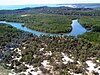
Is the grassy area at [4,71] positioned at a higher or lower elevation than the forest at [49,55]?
lower

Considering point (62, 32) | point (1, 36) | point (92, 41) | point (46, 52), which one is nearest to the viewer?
point (46, 52)

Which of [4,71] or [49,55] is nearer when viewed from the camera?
[4,71]

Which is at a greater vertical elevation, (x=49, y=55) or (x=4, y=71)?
(x=49, y=55)

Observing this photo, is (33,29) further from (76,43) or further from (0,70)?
(0,70)

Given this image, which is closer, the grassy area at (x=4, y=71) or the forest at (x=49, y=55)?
the grassy area at (x=4, y=71)

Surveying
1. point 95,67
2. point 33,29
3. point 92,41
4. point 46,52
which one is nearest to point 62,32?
point 33,29

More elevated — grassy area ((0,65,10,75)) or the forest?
the forest

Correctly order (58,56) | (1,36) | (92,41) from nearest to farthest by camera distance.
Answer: (58,56) → (92,41) → (1,36)

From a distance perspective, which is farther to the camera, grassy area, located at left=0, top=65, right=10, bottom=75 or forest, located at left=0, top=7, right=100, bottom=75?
forest, located at left=0, top=7, right=100, bottom=75

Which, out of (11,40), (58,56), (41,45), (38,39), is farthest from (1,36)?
(58,56)

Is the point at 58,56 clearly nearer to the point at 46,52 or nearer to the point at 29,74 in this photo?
the point at 46,52

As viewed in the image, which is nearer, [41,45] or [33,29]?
[41,45]
